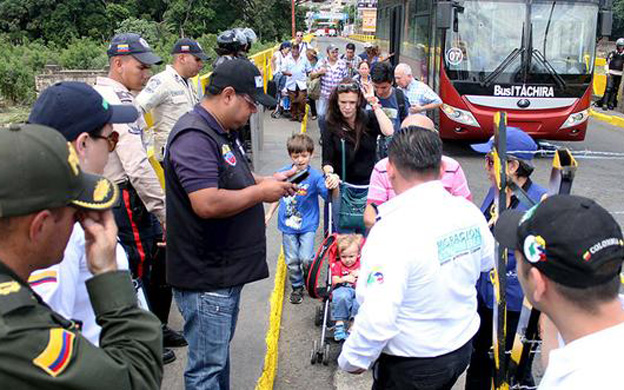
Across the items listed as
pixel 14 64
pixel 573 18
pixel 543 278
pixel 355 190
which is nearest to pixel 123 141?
pixel 355 190

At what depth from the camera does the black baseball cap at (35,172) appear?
1.29 m

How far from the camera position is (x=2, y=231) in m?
1.34

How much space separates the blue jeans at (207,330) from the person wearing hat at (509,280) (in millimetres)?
1469

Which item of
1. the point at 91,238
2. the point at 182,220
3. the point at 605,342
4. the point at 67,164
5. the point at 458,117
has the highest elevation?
the point at 67,164

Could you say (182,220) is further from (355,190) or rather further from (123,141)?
(355,190)

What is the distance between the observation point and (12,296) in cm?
131

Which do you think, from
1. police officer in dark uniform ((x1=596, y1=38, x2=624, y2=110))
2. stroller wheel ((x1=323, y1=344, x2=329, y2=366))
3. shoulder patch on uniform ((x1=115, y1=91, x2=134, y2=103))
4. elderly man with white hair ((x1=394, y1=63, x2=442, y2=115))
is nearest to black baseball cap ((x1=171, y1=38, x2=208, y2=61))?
shoulder patch on uniform ((x1=115, y1=91, x2=134, y2=103))

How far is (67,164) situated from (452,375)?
1.91 metres

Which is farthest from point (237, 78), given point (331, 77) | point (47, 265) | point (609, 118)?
point (609, 118)

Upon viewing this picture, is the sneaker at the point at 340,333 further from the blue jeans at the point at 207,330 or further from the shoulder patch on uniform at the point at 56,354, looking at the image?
the shoulder patch on uniform at the point at 56,354

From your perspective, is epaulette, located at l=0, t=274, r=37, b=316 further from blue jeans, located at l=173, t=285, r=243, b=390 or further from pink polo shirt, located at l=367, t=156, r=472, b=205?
pink polo shirt, located at l=367, t=156, r=472, b=205

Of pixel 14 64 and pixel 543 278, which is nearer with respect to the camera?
pixel 543 278

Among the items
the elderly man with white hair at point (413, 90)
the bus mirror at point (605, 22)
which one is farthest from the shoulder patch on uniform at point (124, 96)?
the bus mirror at point (605, 22)

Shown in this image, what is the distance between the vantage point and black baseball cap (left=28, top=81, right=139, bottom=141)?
2.13 metres
